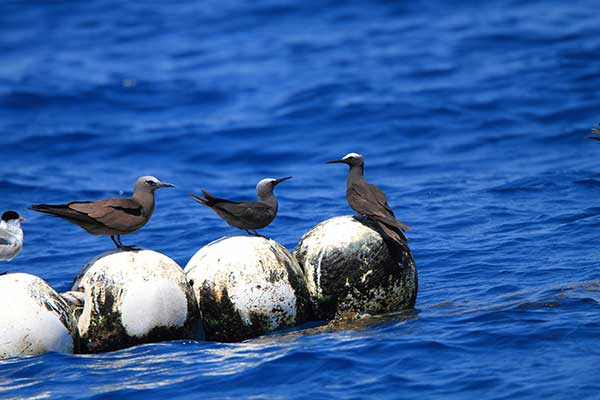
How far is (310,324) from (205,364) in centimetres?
156

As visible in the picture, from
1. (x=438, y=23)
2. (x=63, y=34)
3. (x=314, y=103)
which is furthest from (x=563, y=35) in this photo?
(x=63, y=34)

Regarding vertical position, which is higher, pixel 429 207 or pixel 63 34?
pixel 63 34

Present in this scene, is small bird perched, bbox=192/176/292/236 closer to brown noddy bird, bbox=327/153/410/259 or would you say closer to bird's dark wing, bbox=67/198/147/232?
bird's dark wing, bbox=67/198/147/232

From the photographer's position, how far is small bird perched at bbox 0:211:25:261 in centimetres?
1043

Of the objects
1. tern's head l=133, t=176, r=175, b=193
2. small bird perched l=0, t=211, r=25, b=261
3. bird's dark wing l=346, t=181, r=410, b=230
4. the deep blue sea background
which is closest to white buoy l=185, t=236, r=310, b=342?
the deep blue sea background

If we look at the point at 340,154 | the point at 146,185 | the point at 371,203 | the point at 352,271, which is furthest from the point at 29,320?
the point at 340,154

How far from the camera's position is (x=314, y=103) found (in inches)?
1042

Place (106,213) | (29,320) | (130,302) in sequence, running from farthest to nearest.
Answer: (106,213), (130,302), (29,320)

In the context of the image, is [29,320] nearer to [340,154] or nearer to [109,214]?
[109,214]

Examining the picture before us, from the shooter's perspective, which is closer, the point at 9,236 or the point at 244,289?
the point at 244,289

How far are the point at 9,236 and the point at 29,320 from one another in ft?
4.30

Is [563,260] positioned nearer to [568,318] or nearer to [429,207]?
[568,318]

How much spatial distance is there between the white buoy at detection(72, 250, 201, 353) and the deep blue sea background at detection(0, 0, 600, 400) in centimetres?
22

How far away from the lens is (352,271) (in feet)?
34.6
